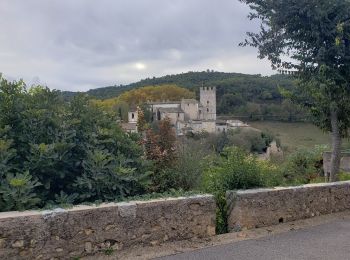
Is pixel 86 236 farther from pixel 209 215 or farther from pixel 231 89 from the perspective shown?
pixel 231 89

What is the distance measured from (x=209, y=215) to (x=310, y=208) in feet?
8.12

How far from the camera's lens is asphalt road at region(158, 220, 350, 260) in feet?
17.1

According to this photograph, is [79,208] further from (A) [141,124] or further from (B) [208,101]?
(B) [208,101]

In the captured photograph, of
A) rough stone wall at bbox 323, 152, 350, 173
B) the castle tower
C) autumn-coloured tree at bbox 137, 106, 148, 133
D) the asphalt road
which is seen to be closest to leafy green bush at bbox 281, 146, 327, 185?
rough stone wall at bbox 323, 152, 350, 173

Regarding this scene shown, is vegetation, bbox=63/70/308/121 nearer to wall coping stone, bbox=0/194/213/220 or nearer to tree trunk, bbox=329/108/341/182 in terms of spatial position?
tree trunk, bbox=329/108/341/182

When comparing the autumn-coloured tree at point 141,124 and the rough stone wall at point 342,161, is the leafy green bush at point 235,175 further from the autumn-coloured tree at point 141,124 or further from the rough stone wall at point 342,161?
the rough stone wall at point 342,161

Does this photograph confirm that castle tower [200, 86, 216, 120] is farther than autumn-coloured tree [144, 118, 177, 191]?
Yes

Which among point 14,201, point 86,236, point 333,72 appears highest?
point 333,72

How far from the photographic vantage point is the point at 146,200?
18.6 feet

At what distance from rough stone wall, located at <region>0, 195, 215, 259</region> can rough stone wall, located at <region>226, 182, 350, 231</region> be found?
51 centimetres

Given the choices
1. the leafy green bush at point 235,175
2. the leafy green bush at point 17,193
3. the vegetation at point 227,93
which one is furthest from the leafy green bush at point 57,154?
the vegetation at point 227,93

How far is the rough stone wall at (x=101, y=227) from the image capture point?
15.1 ft

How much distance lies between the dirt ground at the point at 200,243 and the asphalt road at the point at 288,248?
166mm

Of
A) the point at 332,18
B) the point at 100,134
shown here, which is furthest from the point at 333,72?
the point at 100,134
